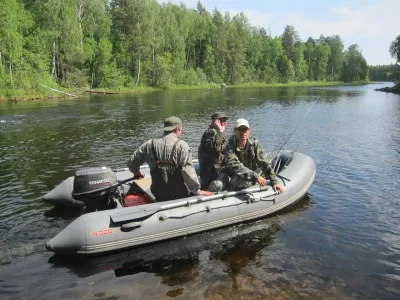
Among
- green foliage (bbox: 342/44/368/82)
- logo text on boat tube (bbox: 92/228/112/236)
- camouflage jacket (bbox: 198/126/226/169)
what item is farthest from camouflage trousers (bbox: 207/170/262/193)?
green foliage (bbox: 342/44/368/82)

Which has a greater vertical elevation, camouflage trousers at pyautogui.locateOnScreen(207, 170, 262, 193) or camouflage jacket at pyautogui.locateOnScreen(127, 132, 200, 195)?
camouflage jacket at pyautogui.locateOnScreen(127, 132, 200, 195)

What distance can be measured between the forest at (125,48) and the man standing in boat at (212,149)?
26.6 meters

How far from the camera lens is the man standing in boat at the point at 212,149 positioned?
252 inches

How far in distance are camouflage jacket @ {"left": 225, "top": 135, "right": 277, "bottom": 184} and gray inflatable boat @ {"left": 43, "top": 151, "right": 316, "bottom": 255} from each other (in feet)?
1.12

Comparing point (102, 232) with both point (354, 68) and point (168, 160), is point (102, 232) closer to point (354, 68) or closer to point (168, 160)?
point (168, 160)

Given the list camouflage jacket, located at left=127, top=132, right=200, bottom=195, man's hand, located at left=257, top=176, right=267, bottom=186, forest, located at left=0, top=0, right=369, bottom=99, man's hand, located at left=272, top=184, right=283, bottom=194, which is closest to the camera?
camouflage jacket, located at left=127, top=132, right=200, bottom=195

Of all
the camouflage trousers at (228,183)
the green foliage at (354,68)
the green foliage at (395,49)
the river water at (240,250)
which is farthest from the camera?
the green foliage at (354,68)

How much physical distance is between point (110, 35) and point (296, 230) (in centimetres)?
4625

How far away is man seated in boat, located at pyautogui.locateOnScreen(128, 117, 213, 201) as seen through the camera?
5.10m

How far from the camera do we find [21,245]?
5.37m

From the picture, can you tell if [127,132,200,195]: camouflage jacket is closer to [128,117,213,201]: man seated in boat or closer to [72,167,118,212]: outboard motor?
[128,117,213,201]: man seated in boat

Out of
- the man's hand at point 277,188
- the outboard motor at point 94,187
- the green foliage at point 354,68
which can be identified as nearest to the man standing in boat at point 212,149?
the man's hand at point 277,188

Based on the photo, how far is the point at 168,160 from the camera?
514 cm

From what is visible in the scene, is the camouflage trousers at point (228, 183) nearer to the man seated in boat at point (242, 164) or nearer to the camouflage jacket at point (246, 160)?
the man seated in boat at point (242, 164)
